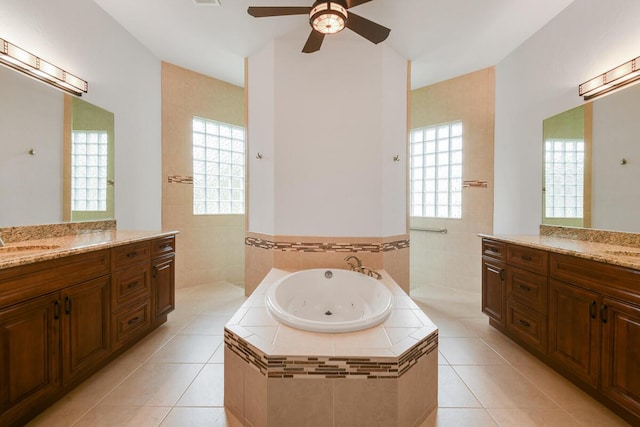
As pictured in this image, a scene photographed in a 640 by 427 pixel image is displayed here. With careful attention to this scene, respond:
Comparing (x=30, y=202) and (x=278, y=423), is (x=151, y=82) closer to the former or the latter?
(x=30, y=202)

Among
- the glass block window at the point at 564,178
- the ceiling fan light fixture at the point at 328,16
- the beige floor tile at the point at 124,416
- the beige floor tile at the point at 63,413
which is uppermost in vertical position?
the ceiling fan light fixture at the point at 328,16

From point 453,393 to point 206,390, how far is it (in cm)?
157

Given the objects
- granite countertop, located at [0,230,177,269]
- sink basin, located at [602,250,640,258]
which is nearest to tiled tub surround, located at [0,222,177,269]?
granite countertop, located at [0,230,177,269]

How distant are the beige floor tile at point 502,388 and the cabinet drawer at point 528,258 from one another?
76 centimetres

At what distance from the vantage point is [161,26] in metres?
2.73

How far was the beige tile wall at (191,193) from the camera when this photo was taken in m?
3.50

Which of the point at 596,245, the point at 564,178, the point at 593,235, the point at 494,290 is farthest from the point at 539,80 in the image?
the point at 494,290

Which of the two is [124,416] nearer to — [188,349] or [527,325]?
[188,349]

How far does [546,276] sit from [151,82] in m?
4.42

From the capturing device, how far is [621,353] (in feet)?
4.67

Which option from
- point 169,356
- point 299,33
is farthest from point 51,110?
point 299,33

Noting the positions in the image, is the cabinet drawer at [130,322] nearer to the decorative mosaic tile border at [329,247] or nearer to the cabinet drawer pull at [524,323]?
the decorative mosaic tile border at [329,247]

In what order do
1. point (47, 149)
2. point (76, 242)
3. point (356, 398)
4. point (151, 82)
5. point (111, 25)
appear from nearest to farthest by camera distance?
point (356, 398)
point (76, 242)
point (47, 149)
point (111, 25)
point (151, 82)

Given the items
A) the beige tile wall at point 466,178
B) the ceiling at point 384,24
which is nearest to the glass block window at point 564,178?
the beige tile wall at point 466,178
